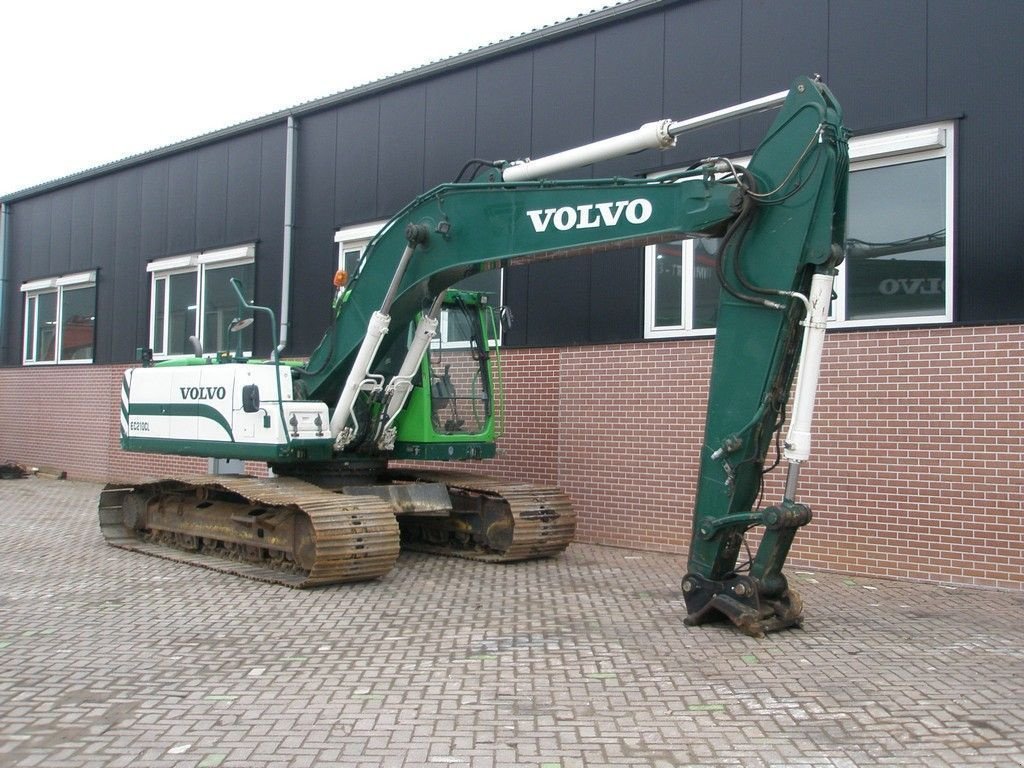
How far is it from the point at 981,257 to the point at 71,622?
25.8 feet

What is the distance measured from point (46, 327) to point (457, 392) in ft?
44.6

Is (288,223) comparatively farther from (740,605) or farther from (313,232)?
(740,605)

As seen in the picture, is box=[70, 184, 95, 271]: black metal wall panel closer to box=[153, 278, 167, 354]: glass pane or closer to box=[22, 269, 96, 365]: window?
box=[22, 269, 96, 365]: window

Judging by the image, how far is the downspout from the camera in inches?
585

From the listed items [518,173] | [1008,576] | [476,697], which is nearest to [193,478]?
[518,173]

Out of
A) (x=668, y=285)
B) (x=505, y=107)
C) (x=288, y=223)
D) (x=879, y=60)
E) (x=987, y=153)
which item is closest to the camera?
(x=987, y=153)

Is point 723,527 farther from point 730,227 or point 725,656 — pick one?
point 730,227

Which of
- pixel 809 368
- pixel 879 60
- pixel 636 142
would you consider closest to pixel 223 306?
pixel 636 142

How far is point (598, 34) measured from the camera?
11.5 meters

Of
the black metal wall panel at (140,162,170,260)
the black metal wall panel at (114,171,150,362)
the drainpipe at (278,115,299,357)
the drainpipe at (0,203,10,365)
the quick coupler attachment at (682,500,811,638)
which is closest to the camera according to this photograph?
the quick coupler attachment at (682,500,811,638)

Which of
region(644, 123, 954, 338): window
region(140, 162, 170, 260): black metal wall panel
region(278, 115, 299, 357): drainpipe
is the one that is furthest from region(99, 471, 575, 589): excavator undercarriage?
region(140, 162, 170, 260): black metal wall panel

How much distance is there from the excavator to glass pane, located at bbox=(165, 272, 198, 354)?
6136mm

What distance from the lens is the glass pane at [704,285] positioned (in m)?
10.5

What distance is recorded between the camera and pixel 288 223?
585 inches
